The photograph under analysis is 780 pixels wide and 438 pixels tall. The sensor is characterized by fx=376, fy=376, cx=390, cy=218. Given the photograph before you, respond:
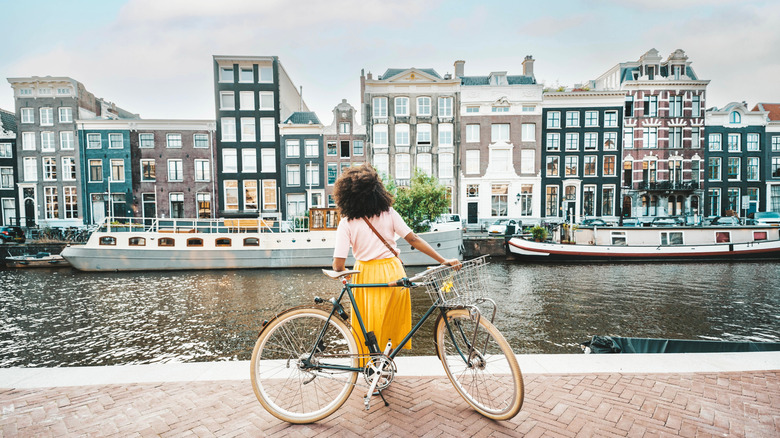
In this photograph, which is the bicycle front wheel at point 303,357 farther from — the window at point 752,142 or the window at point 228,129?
the window at point 752,142

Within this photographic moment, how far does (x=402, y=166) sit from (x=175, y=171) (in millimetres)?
16842

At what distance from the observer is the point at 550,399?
2.84 meters

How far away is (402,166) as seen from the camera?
93.6 ft

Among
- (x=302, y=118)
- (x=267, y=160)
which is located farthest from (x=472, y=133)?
(x=267, y=160)

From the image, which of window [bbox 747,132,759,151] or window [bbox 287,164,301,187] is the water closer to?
window [bbox 287,164,301,187]

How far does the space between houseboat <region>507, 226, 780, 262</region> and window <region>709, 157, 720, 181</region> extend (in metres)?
12.9

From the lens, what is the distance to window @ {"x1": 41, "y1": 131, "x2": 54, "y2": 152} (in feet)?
90.2

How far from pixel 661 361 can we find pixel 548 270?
12.9 metres

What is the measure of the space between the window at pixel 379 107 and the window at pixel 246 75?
9293 millimetres

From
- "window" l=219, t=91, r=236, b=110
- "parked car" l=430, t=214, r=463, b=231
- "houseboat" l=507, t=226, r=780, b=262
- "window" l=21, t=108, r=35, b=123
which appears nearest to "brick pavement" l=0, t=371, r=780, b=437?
"houseboat" l=507, t=226, r=780, b=262

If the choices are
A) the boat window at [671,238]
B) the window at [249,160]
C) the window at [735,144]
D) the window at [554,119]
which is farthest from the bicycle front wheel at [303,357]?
the window at [735,144]

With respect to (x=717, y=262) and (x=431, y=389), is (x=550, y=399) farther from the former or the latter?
(x=717, y=262)

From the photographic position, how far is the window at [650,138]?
93.2 ft

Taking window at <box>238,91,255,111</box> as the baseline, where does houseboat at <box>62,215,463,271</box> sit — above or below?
below
